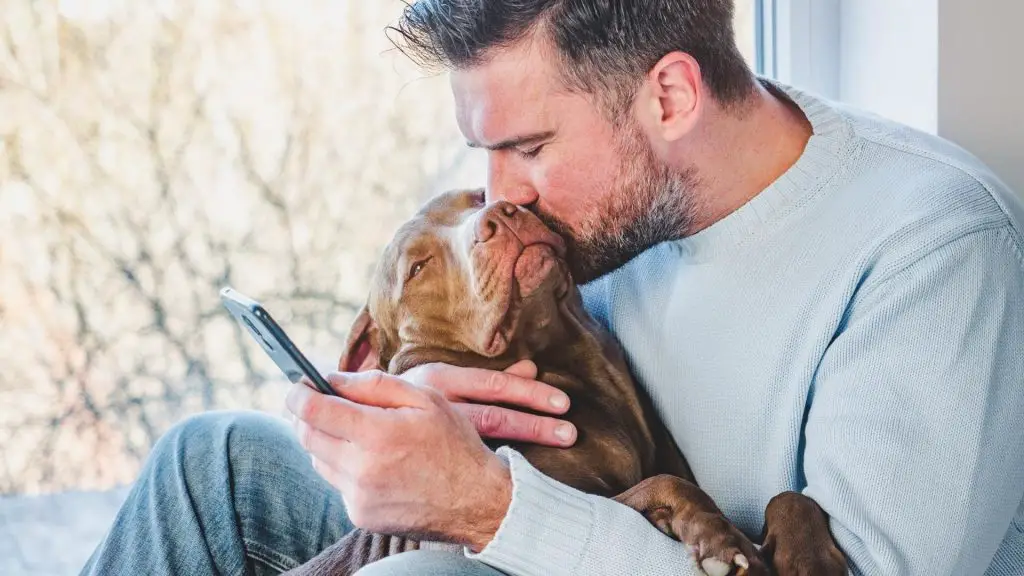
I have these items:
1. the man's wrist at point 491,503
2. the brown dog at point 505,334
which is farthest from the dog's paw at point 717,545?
the man's wrist at point 491,503

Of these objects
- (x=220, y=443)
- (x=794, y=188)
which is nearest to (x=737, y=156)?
(x=794, y=188)

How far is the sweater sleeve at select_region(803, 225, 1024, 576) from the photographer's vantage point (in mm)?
1621

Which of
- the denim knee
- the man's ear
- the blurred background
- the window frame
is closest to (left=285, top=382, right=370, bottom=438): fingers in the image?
the man's ear

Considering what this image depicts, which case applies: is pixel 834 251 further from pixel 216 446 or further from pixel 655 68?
pixel 216 446

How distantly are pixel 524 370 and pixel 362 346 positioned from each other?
37 cm

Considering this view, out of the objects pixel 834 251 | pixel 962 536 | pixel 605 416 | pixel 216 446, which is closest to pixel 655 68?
pixel 834 251

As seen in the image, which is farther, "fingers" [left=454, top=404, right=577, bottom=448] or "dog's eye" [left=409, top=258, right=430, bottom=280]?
"dog's eye" [left=409, top=258, right=430, bottom=280]

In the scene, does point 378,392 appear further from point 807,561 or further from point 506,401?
point 807,561

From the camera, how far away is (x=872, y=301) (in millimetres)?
1777

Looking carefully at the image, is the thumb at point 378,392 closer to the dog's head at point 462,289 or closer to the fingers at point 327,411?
the fingers at point 327,411

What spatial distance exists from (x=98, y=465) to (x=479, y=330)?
1.06 meters

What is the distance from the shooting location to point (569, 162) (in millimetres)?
1994

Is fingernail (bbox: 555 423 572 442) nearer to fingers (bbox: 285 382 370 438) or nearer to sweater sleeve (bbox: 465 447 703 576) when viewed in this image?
sweater sleeve (bbox: 465 447 703 576)

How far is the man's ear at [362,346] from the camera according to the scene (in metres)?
2.17
